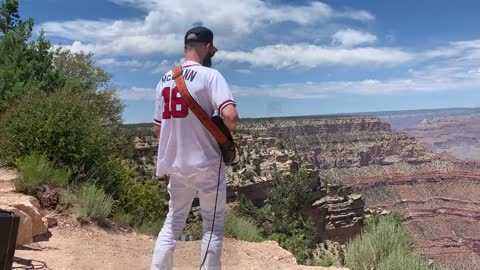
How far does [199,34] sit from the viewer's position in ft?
11.4

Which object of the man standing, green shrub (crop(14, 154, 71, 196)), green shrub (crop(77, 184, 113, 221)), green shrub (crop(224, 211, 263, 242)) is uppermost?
the man standing

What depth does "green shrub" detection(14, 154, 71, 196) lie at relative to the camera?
6.99 meters

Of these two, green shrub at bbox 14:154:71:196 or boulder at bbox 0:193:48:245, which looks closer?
boulder at bbox 0:193:48:245

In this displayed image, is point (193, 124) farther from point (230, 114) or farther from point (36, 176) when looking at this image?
point (36, 176)

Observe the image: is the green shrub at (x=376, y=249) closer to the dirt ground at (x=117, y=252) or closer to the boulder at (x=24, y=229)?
the dirt ground at (x=117, y=252)

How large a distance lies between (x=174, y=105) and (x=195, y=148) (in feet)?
1.06

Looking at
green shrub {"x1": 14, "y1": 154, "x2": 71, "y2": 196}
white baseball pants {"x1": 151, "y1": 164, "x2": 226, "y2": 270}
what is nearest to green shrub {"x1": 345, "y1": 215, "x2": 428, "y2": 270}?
white baseball pants {"x1": 151, "y1": 164, "x2": 226, "y2": 270}

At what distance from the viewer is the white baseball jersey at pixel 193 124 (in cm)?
334

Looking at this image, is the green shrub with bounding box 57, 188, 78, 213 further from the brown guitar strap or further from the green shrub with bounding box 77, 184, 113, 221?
the brown guitar strap

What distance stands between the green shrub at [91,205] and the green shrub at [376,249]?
3419 millimetres

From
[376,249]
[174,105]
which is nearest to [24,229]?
[174,105]

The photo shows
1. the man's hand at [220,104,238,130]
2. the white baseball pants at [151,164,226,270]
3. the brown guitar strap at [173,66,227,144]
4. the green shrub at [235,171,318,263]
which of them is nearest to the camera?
the man's hand at [220,104,238,130]

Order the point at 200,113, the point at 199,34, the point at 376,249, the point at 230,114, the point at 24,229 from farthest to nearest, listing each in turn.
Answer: the point at 376,249, the point at 24,229, the point at 199,34, the point at 200,113, the point at 230,114

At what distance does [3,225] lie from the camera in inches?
125
